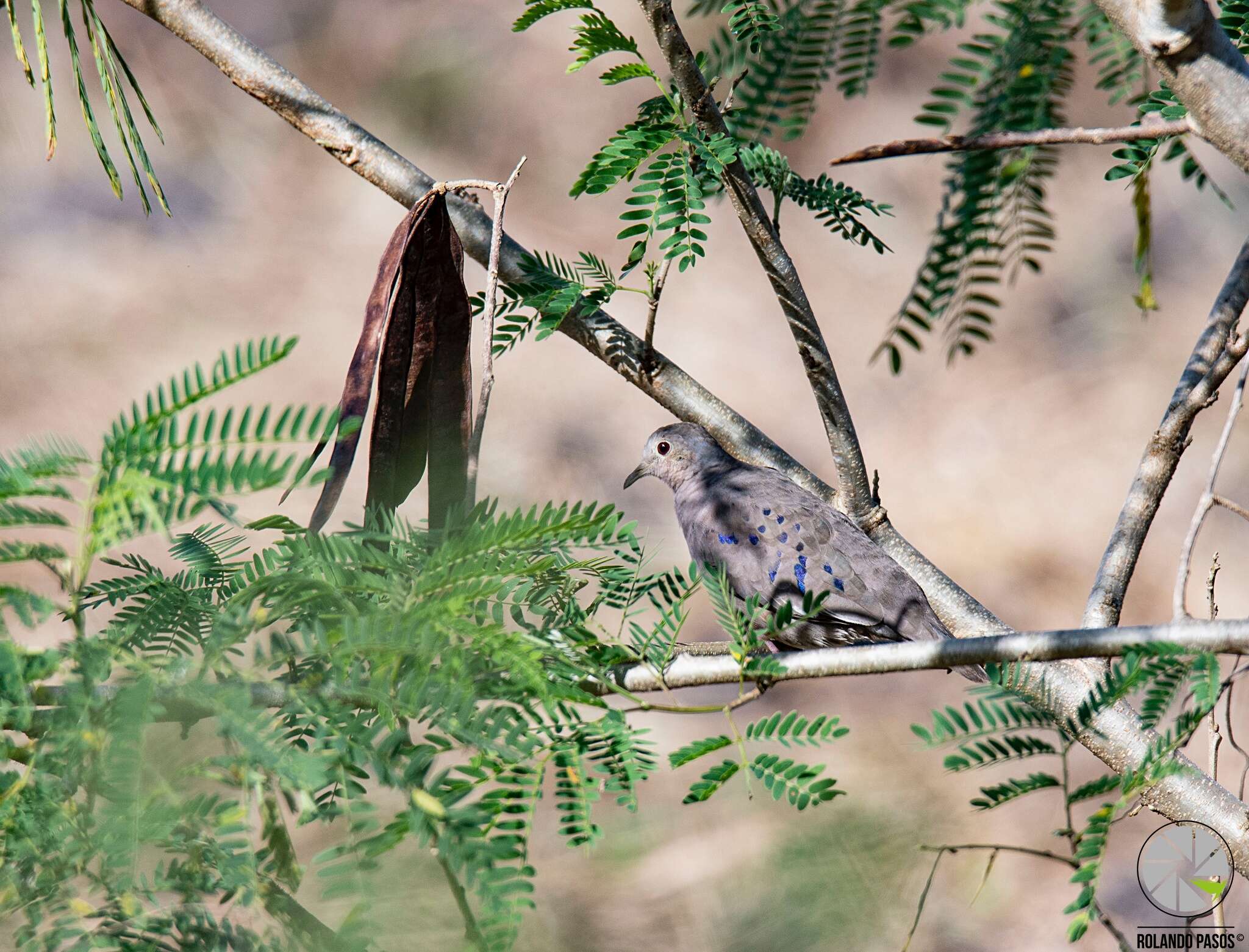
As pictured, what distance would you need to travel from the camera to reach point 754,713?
18.4ft

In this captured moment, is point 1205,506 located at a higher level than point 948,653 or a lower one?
higher

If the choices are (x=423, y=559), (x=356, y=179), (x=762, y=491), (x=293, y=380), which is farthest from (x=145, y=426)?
Answer: (x=356, y=179)

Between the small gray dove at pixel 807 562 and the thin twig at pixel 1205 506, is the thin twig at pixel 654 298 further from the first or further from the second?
the thin twig at pixel 1205 506

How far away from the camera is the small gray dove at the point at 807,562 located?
2975 mm

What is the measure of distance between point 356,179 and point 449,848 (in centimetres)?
738

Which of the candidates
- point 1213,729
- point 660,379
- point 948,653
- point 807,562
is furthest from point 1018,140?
point 807,562

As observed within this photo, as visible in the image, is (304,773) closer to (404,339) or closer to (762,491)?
(404,339)

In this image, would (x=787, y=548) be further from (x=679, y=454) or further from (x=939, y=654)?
(x=939, y=654)

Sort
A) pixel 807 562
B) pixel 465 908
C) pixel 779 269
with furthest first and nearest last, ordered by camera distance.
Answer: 1. pixel 807 562
2. pixel 779 269
3. pixel 465 908

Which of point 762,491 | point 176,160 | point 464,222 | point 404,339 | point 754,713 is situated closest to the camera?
point 404,339

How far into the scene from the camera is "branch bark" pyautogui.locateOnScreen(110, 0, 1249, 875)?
221 centimetres

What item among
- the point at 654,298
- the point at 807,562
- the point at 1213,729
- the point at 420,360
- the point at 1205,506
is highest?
the point at 654,298

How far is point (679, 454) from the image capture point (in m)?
4.03

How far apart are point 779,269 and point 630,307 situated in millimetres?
4688
